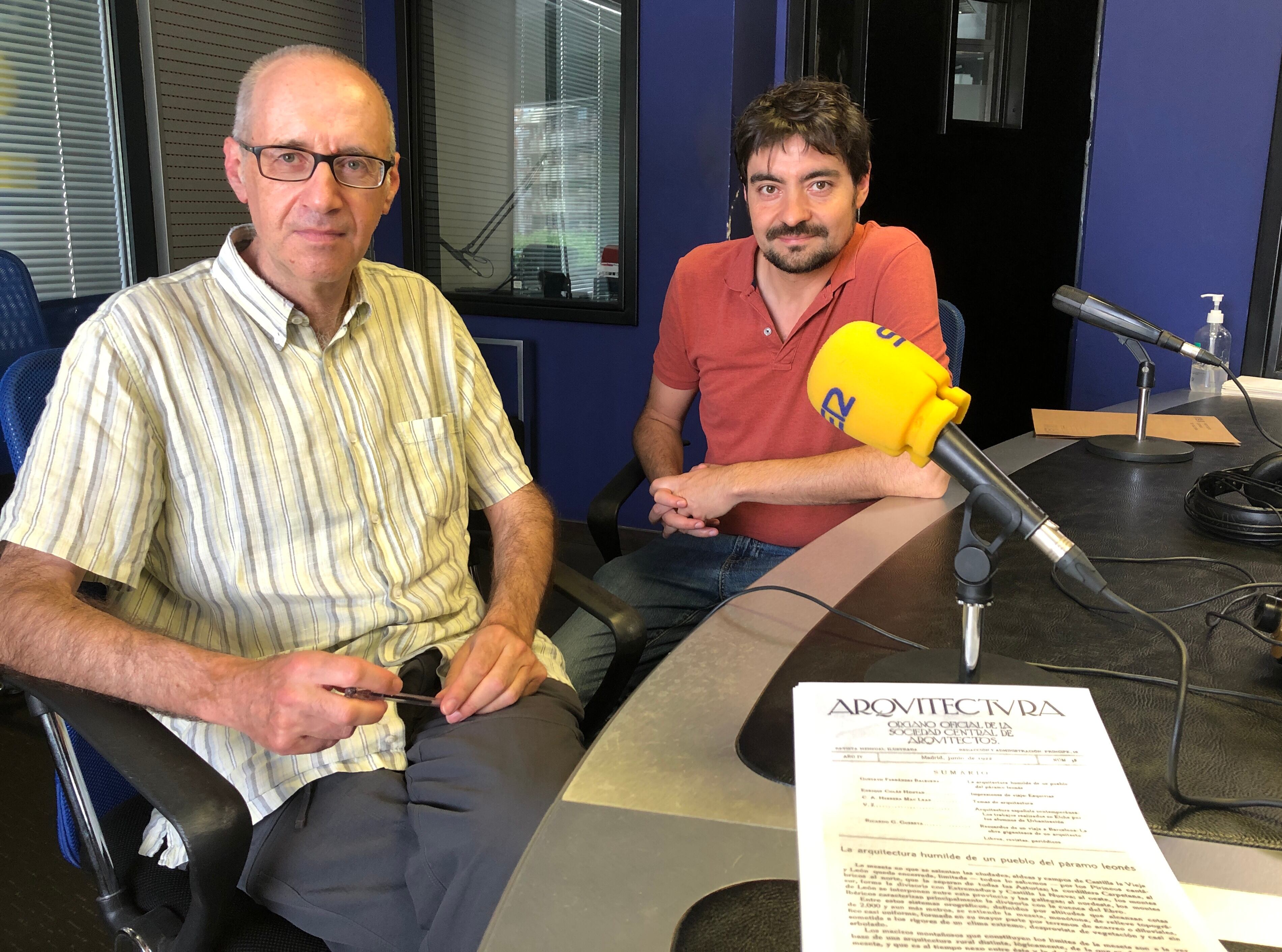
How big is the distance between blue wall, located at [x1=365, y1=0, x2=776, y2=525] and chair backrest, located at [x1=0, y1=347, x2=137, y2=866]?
239 cm

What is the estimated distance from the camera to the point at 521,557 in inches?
58.3

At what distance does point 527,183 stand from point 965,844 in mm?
3421

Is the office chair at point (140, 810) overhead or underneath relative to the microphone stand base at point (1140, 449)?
underneath

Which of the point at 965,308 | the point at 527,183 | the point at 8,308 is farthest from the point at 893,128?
the point at 8,308

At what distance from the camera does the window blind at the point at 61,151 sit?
2.76 metres

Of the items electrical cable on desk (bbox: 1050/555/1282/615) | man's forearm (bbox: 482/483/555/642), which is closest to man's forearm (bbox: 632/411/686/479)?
man's forearm (bbox: 482/483/555/642)

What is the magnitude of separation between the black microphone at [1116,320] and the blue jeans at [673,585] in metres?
0.61

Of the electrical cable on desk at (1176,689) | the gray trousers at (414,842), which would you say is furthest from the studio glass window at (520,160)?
the electrical cable on desk at (1176,689)

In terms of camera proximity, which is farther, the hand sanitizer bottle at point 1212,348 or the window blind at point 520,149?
the window blind at point 520,149

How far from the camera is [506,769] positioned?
1.12 m

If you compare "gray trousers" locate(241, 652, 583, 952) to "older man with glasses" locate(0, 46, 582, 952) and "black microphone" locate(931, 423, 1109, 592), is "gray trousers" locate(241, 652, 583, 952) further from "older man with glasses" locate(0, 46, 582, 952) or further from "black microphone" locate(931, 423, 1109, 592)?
"black microphone" locate(931, 423, 1109, 592)

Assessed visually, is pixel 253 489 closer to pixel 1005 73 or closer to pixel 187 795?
pixel 187 795

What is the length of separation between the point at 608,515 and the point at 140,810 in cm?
88

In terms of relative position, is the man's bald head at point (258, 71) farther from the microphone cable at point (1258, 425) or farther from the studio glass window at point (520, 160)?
the studio glass window at point (520, 160)
